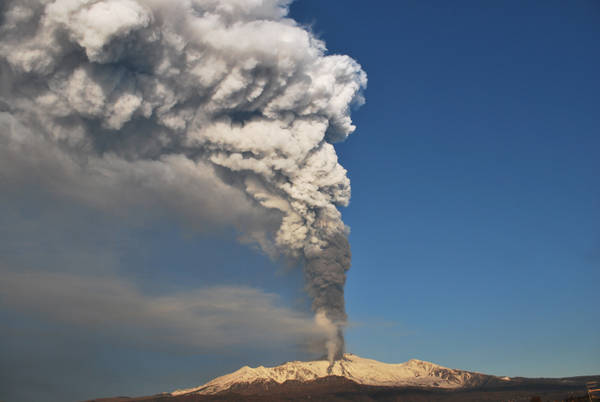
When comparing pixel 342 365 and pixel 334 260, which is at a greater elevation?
pixel 334 260

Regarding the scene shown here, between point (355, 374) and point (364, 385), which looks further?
point (355, 374)

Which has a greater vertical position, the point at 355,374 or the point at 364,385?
the point at 355,374

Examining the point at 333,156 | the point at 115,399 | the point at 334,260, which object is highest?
the point at 333,156

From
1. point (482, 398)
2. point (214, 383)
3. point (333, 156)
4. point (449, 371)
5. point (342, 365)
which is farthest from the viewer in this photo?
point (449, 371)

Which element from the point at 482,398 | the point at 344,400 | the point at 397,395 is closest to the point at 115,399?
the point at 344,400

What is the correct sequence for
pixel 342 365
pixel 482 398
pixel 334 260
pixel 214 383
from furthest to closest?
pixel 214 383 < pixel 342 365 < pixel 482 398 < pixel 334 260

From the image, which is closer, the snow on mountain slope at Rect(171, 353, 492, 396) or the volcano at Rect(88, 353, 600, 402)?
the volcano at Rect(88, 353, 600, 402)

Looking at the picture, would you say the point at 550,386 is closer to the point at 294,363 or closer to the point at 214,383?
the point at 294,363

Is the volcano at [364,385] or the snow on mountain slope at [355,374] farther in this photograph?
the snow on mountain slope at [355,374]
